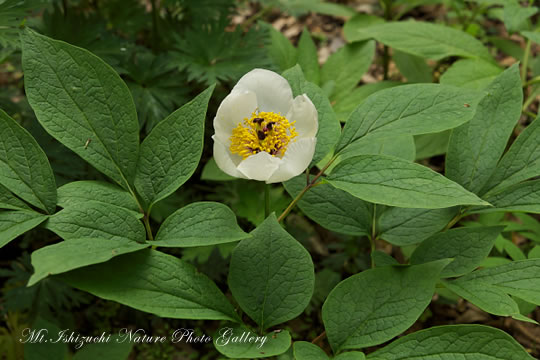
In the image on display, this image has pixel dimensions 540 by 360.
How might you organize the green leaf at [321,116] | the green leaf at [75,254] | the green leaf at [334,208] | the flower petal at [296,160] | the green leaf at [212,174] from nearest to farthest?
the green leaf at [75,254], the flower petal at [296,160], the green leaf at [321,116], the green leaf at [334,208], the green leaf at [212,174]

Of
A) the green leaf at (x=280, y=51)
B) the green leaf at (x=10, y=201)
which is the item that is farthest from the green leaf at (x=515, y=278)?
the green leaf at (x=280, y=51)

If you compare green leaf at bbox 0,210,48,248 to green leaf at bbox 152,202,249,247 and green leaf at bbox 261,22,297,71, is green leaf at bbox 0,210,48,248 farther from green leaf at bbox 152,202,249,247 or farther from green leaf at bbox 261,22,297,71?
green leaf at bbox 261,22,297,71

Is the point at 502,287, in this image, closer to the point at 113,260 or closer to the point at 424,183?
the point at 424,183

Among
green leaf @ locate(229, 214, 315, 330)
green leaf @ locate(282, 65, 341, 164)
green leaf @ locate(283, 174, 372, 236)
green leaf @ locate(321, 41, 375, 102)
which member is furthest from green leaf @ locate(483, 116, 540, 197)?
green leaf @ locate(321, 41, 375, 102)

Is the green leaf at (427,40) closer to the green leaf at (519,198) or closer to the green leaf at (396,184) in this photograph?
the green leaf at (519,198)

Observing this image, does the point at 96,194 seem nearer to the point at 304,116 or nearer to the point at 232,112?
the point at 232,112
